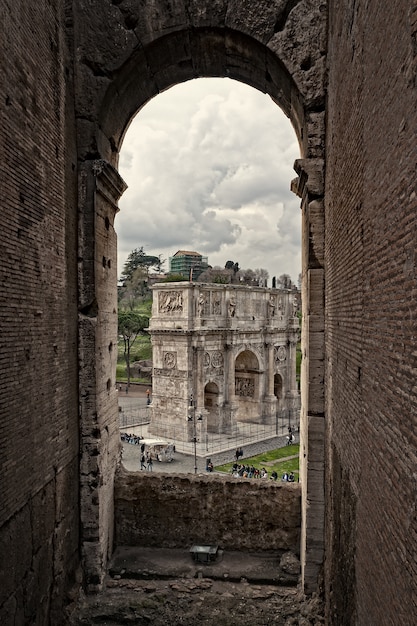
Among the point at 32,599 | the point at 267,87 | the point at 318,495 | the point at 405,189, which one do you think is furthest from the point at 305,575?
the point at 267,87

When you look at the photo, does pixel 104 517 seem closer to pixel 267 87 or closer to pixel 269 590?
pixel 269 590

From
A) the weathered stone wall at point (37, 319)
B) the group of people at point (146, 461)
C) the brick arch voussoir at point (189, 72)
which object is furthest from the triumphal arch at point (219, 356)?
the weathered stone wall at point (37, 319)

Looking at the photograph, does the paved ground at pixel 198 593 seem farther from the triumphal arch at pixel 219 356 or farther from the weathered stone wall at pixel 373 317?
the triumphal arch at pixel 219 356

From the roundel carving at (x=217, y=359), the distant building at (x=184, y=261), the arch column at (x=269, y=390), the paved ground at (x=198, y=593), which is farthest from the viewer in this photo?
the distant building at (x=184, y=261)

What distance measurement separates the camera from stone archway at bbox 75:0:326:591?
22.3 ft

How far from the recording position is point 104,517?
7.39m

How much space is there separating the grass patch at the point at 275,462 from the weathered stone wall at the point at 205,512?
1229 cm

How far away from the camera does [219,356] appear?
26.2 meters

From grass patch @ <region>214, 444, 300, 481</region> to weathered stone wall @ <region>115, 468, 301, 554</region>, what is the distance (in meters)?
12.3

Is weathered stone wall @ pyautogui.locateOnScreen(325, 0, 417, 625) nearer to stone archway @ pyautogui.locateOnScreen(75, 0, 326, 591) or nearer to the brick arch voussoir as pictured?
stone archway @ pyautogui.locateOnScreen(75, 0, 326, 591)

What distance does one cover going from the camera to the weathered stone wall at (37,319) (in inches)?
196

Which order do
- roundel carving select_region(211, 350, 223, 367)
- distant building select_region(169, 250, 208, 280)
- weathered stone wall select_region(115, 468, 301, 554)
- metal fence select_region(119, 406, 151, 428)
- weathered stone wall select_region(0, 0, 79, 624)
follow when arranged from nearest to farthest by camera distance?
weathered stone wall select_region(0, 0, 79, 624) < weathered stone wall select_region(115, 468, 301, 554) < roundel carving select_region(211, 350, 223, 367) < metal fence select_region(119, 406, 151, 428) < distant building select_region(169, 250, 208, 280)

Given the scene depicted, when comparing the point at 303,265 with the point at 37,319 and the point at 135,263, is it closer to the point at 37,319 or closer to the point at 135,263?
the point at 37,319

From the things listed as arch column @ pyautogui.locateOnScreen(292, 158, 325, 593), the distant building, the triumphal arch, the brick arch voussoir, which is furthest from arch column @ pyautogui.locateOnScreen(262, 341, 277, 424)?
the distant building
